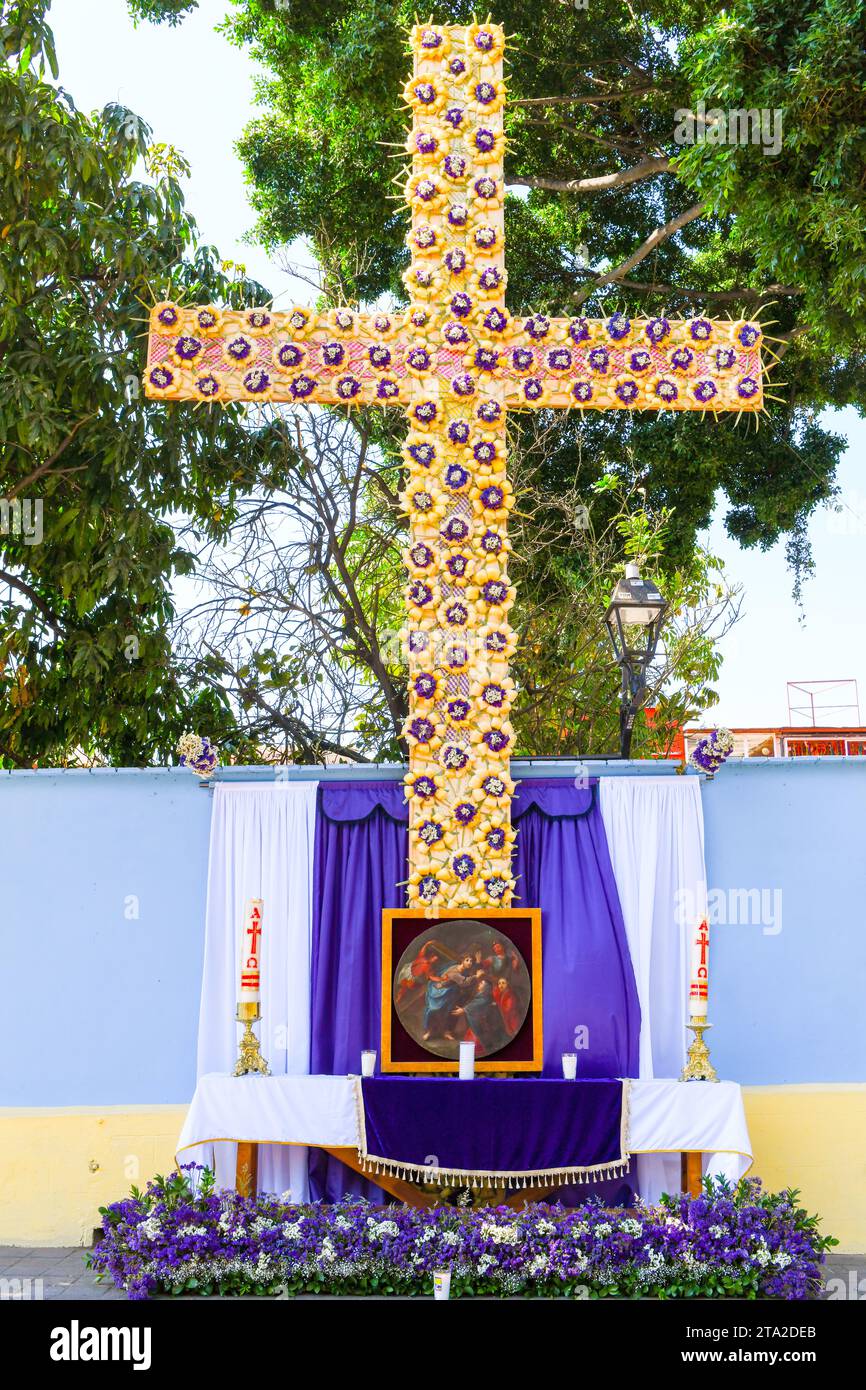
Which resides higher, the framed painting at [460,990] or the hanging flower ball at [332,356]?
the hanging flower ball at [332,356]

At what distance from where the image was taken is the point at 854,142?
7.20 meters

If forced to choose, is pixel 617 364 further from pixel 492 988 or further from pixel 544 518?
pixel 544 518

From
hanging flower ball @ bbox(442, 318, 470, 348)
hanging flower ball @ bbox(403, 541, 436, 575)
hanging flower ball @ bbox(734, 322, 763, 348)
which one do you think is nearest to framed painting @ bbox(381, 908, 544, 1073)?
hanging flower ball @ bbox(403, 541, 436, 575)

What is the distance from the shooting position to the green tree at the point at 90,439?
7566 millimetres

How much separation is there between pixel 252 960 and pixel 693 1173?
228cm

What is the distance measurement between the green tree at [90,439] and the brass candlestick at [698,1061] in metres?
4.56

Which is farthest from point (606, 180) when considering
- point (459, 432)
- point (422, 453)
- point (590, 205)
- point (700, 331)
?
point (422, 453)

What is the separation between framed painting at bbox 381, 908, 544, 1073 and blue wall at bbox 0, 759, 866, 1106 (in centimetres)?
92

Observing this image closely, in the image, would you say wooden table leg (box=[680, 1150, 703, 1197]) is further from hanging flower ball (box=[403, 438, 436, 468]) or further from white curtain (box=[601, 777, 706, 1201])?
hanging flower ball (box=[403, 438, 436, 468])

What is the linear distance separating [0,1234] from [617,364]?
5.54 metres

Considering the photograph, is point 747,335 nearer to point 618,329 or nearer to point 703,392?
point 703,392

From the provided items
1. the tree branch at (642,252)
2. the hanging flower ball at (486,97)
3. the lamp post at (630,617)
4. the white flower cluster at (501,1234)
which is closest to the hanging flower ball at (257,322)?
the hanging flower ball at (486,97)

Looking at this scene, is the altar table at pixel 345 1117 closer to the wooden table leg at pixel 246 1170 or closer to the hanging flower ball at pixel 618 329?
the wooden table leg at pixel 246 1170

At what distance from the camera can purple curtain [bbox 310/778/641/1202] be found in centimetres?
628
